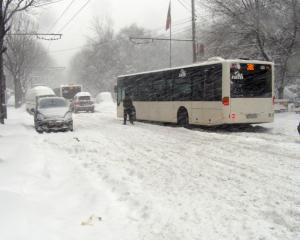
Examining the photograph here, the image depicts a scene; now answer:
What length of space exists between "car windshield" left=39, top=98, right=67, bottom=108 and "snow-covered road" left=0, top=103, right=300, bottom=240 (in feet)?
27.0

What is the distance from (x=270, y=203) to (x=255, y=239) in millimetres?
1545

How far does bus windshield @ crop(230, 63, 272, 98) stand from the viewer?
1697 centimetres

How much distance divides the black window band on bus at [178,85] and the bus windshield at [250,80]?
0.58m

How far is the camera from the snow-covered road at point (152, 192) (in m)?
5.46

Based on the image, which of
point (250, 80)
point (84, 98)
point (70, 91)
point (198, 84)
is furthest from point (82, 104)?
point (250, 80)

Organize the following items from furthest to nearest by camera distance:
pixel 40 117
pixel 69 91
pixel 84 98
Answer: pixel 69 91
pixel 84 98
pixel 40 117

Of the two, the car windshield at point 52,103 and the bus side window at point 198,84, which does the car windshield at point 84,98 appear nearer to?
the car windshield at point 52,103

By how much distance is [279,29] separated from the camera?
2650cm

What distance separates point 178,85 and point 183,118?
1.62 m

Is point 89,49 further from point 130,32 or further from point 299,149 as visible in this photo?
point 299,149

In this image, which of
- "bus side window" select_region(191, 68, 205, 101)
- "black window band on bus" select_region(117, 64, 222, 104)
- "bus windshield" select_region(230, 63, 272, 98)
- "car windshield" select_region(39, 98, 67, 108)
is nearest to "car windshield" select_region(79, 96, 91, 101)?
"black window band on bus" select_region(117, 64, 222, 104)

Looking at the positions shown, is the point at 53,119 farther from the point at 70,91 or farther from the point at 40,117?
the point at 70,91

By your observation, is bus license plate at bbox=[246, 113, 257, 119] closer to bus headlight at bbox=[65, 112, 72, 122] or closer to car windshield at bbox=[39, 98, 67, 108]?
bus headlight at bbox=[65, 112, 72, 122]

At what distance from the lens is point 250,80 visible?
1731 cm
